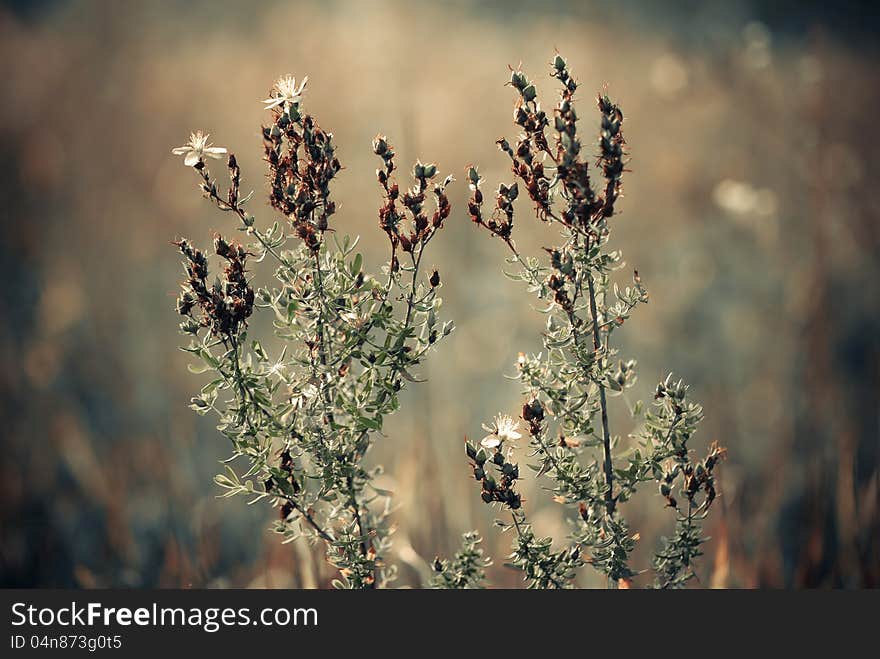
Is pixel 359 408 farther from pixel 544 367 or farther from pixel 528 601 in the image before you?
pixel 528 601

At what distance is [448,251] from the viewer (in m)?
4.43

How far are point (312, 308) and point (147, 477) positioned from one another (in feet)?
8.41

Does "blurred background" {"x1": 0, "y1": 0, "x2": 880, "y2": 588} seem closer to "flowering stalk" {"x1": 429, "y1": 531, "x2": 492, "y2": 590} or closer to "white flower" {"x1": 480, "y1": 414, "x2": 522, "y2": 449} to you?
"flowering stalk" {"x1": 429, "y1": 531, "x2": 492, "y2": 590}

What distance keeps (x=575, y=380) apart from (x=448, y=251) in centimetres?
317

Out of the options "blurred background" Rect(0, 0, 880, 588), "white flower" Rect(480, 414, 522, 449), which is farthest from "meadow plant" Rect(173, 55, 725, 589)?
"blurred background" Rect(0, 0, 880, 588)

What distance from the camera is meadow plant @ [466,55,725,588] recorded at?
1262 millimetres

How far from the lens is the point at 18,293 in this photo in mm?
4465

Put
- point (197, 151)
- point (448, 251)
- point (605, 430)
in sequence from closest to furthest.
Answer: point (197, 151)
point (605, 430)
point (448, 251)

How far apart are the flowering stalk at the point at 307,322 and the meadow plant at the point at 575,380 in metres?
0.16

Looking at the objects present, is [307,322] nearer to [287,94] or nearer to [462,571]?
[287,94]

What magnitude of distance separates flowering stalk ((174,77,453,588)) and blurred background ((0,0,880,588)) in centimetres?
61

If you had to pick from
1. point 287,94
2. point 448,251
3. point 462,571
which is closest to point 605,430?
point 462,571

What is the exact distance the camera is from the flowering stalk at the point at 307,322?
1.27 m

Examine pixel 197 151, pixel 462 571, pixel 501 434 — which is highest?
pixel 197 151
